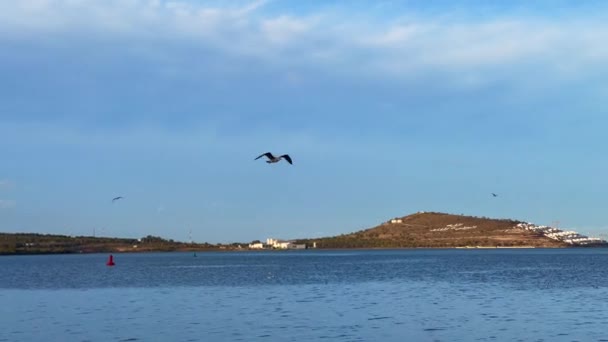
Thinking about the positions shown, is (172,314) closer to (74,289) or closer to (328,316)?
(328,316)

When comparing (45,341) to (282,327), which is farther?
(282,327)

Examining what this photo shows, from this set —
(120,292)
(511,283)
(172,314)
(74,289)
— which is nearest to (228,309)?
(172,314)

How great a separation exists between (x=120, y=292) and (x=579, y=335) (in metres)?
37.4

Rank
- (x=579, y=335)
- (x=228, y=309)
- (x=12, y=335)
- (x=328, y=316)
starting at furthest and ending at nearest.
→ (x=228, y=309)
(x=328, y=316)
(x=12, y=335)
(x=579, y=335)

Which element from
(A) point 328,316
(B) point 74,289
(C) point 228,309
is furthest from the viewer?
(B) point 74,289

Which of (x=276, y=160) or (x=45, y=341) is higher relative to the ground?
(x=276, y=160)

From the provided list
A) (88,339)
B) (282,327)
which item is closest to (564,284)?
(282,327)

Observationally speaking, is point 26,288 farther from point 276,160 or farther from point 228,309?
point 276,160

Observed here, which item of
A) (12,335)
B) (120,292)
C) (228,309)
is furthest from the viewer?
(120,292)

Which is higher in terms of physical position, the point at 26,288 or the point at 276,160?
the point at 276,160

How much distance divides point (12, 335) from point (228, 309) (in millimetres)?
13083

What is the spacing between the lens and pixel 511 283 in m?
69.9

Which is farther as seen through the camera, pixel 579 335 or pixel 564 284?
pixel 564 284

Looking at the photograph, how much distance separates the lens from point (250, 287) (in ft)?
225
